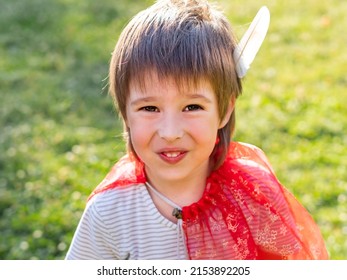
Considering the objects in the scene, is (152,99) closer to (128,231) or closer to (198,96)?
(198,96)

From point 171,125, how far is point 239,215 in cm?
46

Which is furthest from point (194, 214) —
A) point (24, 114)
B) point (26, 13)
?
point (26, 13)

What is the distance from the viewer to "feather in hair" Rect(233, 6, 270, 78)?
8.46 feet

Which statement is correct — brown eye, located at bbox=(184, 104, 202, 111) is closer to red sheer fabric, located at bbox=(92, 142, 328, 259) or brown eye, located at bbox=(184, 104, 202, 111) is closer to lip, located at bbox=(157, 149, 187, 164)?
lip, located at bbox=(157, 149, 187, 164)

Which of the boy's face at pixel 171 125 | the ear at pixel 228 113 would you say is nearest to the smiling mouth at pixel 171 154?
the boy's face at pixel 171 125

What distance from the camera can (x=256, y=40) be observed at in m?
2.60

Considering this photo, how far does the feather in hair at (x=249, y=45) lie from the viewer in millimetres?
2580

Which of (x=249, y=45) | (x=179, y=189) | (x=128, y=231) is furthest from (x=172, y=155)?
(x=249, y=45)

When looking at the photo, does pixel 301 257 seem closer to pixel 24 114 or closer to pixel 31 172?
pixel 31 172

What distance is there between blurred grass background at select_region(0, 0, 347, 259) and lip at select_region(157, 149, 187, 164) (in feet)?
4.56

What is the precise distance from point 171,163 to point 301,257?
2.17 ft

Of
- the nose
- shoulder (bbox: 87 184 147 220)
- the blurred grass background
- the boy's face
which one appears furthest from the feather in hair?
the blurred grass background

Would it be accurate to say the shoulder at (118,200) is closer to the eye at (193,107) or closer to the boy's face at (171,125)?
the boy's face at (171,125)

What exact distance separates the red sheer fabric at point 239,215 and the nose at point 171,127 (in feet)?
1.00
